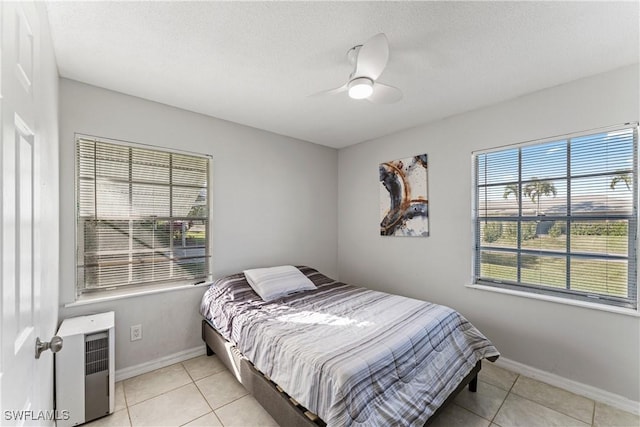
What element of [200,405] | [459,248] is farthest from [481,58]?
[200,405]

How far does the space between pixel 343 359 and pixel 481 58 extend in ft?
7.21

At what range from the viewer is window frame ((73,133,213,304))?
2271 millimetres

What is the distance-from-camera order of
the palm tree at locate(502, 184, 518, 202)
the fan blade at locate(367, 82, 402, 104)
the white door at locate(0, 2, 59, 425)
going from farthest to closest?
the palm tree at locate(502, 184, 518, 202)
the fan blade at locate(367, 82, 402, 104)
the white door at locate(0, 2, 59, 425)

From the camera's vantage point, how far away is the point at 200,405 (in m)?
2.08

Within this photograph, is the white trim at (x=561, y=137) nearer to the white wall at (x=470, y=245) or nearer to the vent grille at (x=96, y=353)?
the white wall at (x=470, y=245)

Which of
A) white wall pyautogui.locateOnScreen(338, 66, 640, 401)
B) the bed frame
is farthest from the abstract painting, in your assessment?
the bed frame

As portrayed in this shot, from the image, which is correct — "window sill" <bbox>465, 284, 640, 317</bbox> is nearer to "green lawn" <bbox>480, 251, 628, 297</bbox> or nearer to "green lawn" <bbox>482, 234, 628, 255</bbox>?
"green lawn" <bbox>480, 251, 628, 297</bbox>

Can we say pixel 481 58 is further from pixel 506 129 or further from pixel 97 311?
pixel 97 311

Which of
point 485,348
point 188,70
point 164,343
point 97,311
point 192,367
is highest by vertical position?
point 188,70

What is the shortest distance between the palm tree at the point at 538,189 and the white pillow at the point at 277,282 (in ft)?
7.40

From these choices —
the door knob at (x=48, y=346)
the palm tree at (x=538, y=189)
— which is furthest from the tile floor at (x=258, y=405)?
the palm tree at (x=538, y=189)

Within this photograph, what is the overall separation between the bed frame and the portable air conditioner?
0.80 m

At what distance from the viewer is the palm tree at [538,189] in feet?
7.94

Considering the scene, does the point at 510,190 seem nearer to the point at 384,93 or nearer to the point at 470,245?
the point at 470,245
